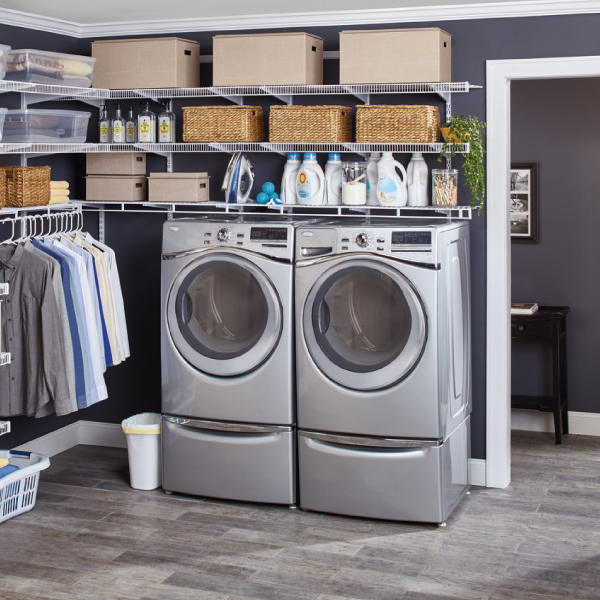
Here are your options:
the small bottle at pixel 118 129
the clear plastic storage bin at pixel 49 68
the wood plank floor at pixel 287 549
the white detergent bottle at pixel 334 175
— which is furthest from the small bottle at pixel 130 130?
the wood plank floor at pixel 287 549

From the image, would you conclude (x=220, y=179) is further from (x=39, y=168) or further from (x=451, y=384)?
(x=451, y=384)

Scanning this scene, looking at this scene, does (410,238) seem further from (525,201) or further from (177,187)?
(525,201)

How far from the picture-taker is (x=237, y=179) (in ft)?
14.2

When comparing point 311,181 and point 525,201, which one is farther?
point 525,201

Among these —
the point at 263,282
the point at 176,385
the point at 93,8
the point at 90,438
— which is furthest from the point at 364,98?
the point at 90,438

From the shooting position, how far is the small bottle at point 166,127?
4.38 m

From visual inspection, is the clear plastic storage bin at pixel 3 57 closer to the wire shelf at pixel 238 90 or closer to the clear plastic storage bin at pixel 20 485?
the wire shelf at pixel 238 90

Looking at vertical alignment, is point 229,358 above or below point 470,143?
below

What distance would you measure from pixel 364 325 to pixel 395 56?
4.00 ft

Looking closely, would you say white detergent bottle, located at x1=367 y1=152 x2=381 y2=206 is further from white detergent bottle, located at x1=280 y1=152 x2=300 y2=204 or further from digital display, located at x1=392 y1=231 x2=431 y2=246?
digital display, located at x1=392 y1=231 x2=431 y2=246

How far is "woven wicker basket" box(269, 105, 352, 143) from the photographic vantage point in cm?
403

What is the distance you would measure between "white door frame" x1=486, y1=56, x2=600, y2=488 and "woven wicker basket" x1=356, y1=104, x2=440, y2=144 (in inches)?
11.5

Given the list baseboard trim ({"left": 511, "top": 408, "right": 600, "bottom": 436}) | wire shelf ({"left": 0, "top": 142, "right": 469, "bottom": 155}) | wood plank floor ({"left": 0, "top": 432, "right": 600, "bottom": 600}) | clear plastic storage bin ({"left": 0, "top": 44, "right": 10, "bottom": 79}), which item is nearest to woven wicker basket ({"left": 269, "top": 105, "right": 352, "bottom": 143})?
wire shelf ({"left": 0, "top": 142, "right": 469, "bottom": 155})

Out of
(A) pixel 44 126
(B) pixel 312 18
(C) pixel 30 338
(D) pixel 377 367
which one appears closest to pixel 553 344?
(D) pixel 377 367
